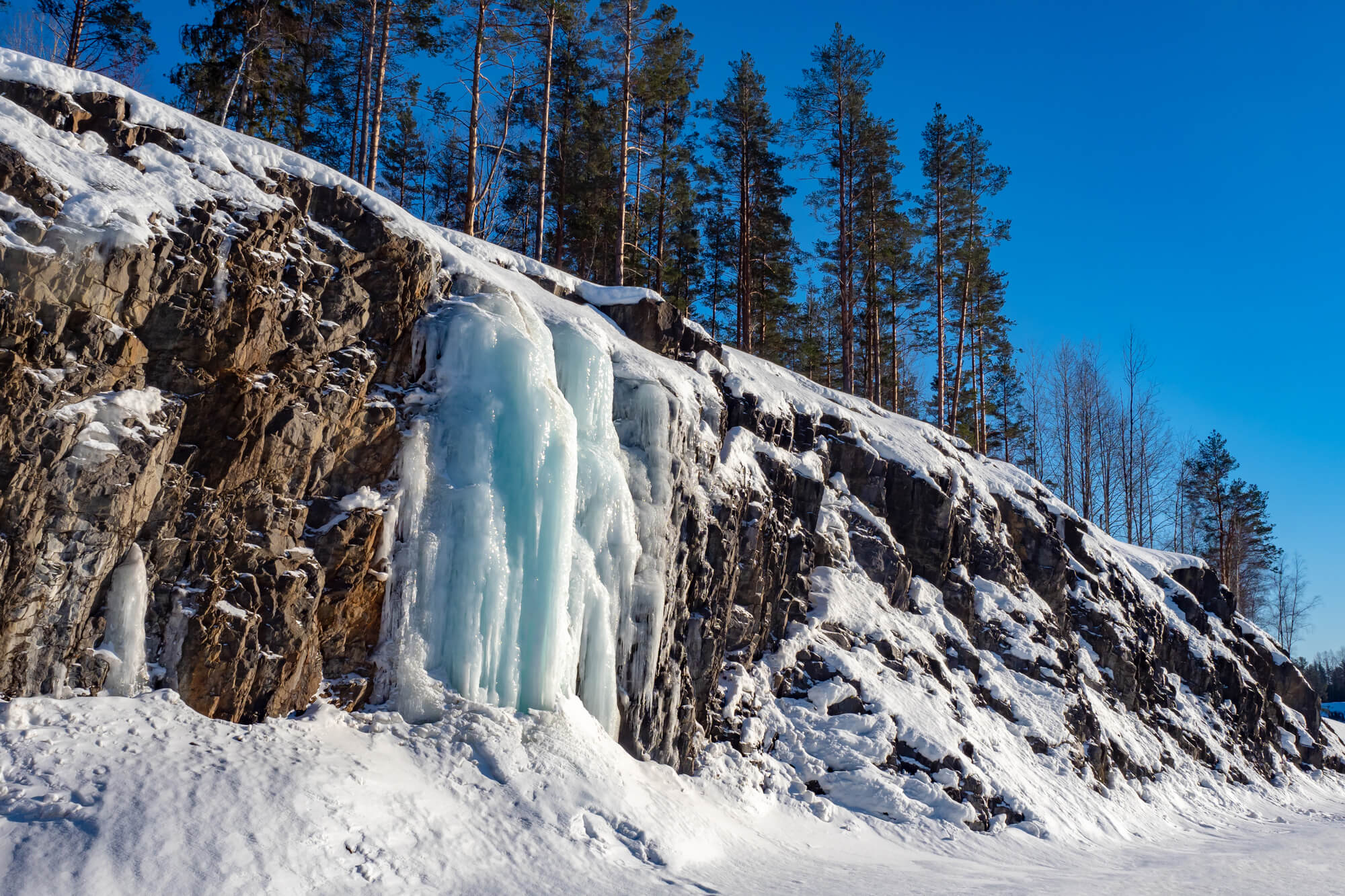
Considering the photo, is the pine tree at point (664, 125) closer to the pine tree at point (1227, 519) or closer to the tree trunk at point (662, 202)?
the tree trunk at point (662, 202)

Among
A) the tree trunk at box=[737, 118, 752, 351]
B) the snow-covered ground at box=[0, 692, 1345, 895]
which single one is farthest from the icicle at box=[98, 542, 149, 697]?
the tree trunk at box=[737, 118, 752, 351]

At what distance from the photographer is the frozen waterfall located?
8375 mm

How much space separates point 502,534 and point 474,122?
1103cm

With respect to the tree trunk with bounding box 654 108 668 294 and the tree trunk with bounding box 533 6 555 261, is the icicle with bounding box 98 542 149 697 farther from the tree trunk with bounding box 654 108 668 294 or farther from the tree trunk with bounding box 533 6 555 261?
the tree trunk with bounding box 654 108 668 294

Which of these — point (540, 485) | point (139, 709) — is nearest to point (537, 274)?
point (540, 485)

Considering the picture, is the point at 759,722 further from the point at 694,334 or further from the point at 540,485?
the point at 694,334

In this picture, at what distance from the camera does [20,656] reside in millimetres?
6242

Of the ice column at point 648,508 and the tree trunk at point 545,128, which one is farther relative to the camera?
the tree trunk at point 545,128

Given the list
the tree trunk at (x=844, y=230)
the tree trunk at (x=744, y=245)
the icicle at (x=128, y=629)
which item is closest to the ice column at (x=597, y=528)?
the icicle at (x=128, y=629)

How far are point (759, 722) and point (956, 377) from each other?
625 inches

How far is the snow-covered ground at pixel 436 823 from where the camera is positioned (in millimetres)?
5500

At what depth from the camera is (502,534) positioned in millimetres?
8727

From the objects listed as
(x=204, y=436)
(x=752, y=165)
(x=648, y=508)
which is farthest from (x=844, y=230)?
(x=204, y=436)

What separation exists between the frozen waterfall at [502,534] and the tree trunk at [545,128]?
822cm
